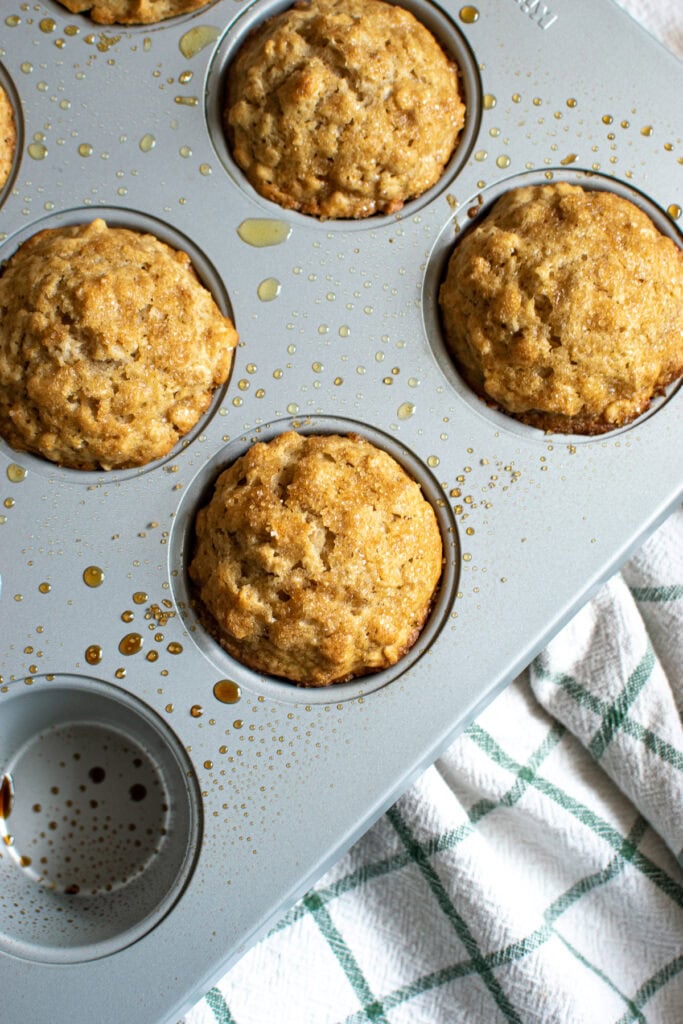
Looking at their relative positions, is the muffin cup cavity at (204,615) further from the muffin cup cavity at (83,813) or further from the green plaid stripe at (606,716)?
the green plaid stripe at (606,716)

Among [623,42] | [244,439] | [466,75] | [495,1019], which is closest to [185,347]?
[244,439]

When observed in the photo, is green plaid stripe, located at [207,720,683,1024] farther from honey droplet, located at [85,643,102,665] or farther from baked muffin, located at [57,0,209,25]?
baked muffin, located at [57,0,209,25]

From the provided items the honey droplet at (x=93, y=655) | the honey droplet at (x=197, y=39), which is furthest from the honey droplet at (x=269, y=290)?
the honey droplet at (x=93, y=655)

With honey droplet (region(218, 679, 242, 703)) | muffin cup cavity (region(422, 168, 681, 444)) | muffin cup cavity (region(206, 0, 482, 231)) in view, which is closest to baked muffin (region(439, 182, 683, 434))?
muffin cup cavity (region(422, 168, 681, 444))


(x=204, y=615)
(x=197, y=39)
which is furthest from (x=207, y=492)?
(x=197, y=39)

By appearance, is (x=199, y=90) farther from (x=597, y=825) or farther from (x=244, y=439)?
(x=597, y=825)

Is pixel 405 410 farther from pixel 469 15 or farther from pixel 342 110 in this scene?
pixel 469 15
